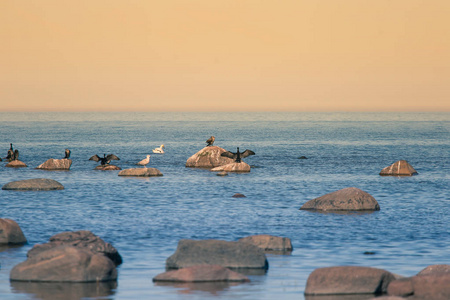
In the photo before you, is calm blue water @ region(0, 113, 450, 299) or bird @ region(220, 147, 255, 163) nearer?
calm blue water @ region(0, 113, 450, 299)

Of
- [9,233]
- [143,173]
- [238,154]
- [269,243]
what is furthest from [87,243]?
[238,154]

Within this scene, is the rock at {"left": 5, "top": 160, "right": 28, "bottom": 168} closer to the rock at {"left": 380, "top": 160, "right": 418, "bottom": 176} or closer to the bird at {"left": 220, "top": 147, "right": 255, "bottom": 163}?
the bird at {"left": 220, "top": 147, "right": 255, "bottom": 163}

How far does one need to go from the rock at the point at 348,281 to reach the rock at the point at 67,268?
4.95 m

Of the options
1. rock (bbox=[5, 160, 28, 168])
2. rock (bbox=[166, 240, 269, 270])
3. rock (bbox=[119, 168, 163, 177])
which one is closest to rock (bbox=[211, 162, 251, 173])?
rock (bbox=[119, 168, 163, 177])

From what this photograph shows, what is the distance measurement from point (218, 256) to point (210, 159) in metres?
42.2

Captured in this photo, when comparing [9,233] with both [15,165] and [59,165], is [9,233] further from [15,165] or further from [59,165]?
[15,165]

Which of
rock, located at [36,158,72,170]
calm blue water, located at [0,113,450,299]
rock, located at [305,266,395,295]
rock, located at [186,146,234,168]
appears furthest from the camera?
rock, located at [186,146,234,168]

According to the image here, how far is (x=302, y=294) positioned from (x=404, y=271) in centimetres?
425

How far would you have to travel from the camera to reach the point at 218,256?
20.2 metres

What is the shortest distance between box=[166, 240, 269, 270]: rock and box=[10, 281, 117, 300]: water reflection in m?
2.29

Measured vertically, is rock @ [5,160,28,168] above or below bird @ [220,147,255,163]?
below

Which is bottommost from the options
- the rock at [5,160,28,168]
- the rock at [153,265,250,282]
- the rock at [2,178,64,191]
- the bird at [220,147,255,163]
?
the rock at [5,160,28,168]

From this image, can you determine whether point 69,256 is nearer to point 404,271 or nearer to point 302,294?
point 302,294

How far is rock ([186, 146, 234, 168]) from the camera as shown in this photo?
61.7 meters
